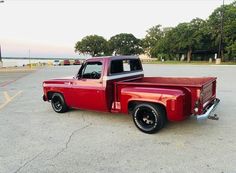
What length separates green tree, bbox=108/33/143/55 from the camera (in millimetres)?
107812

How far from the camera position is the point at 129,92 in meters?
5.25

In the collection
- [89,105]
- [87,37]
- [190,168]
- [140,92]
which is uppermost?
[87,37]

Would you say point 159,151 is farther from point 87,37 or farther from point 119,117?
point 87,37

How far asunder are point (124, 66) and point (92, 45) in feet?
322

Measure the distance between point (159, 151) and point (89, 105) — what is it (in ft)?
8.17

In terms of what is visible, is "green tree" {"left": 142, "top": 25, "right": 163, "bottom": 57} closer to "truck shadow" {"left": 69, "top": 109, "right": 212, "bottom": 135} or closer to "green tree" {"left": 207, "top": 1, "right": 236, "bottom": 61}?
"green tree" {"left": 207, "top": 1, "right": 236, "bottom": 61}

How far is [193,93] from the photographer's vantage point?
4750 millimetres

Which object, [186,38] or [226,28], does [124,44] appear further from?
[226,28]

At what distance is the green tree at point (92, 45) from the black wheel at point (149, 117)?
321 ft

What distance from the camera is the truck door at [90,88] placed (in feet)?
19.0

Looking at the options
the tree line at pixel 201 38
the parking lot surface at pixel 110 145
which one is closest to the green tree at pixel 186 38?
the tree line at pixel 201 38

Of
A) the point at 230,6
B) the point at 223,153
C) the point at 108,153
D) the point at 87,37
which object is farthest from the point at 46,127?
the point at 87,37

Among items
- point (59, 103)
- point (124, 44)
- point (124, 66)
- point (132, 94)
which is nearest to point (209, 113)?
point (132, 94)

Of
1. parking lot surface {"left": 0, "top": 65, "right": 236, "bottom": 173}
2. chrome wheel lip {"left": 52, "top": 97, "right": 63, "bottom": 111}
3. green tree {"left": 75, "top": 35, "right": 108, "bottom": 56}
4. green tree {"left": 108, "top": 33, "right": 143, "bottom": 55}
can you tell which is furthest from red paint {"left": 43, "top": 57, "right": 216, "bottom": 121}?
green tree {"left": 108, "top": 33, "right": 143, "bottom": 55}
